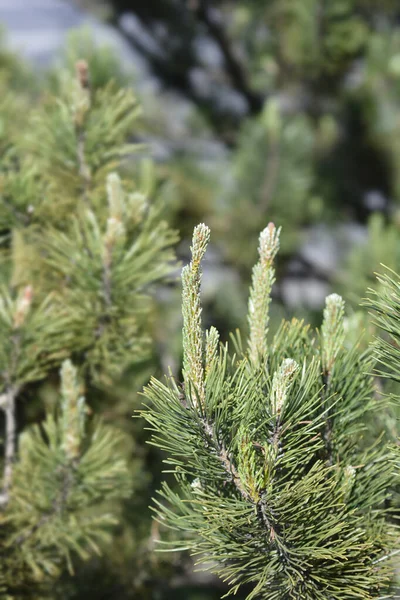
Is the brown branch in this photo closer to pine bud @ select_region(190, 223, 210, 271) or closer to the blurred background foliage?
pine bud @ select_region(190, 223, 210, 271)

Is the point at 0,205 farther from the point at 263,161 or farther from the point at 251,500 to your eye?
the point at 263,161

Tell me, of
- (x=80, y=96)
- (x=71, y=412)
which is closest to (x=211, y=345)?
(x=71, y=412)

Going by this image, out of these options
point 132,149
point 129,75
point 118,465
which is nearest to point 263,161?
point 129,75

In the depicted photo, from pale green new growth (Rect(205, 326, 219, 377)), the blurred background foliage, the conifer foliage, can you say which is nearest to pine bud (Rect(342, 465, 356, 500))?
the conifer foliage

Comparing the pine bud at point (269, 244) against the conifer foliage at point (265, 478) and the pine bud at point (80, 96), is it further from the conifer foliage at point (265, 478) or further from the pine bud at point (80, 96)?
the pine bud at point (80, 96)

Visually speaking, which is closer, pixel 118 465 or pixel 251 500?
pixel 251 500

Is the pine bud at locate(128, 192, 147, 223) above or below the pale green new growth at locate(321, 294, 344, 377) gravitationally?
above
